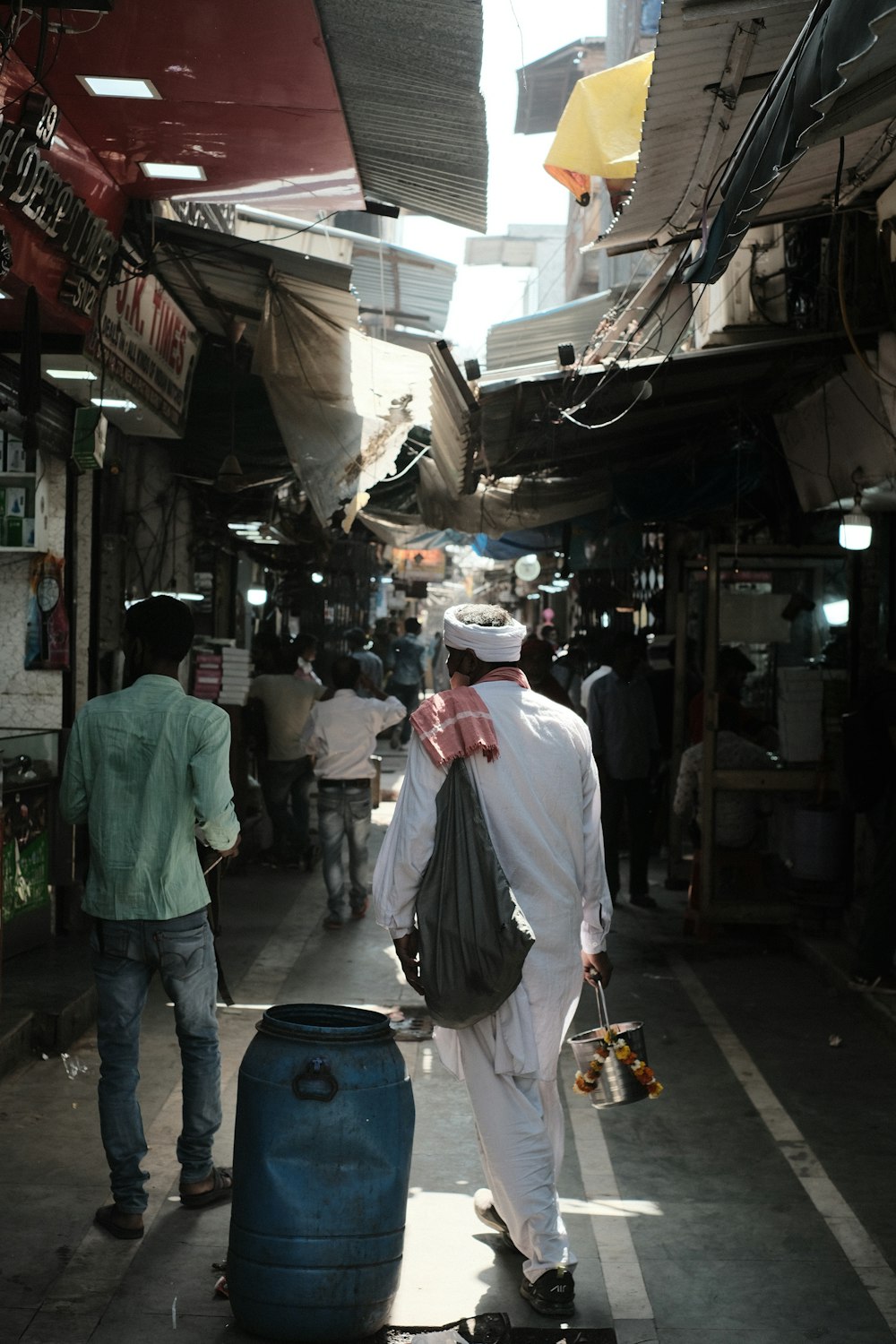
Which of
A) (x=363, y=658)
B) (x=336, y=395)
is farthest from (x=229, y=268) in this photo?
(x=363, y=658)

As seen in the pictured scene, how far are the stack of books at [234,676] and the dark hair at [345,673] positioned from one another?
2.55 meters

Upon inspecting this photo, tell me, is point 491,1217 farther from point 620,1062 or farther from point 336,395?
point 336,395

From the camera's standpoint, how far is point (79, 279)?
691 cm

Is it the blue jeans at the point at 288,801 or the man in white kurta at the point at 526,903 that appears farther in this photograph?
the blue jeans at the point at 288,801

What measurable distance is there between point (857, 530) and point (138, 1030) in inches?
237

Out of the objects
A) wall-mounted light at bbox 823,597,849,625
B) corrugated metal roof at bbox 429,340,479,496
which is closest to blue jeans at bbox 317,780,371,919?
corrugated metal roof at bbox 429,340,479,496

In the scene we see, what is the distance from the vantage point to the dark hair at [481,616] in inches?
180

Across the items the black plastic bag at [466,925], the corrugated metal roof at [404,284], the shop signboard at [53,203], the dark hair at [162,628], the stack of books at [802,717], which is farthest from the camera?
the corrugated metal roof at [404,284]

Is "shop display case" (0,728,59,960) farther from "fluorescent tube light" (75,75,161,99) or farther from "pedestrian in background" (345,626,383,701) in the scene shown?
"fluorescent tube light" (75,75,161,99)

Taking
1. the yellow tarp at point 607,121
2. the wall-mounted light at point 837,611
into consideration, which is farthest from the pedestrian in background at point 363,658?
the yellow tarp at point 607,121

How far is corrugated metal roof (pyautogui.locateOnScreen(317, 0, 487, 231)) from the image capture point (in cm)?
552

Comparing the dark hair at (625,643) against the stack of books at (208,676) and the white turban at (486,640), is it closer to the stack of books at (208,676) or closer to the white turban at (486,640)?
the stack of books at (208,676)

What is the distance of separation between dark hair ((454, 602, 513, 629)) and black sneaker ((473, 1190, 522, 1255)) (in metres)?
1.91

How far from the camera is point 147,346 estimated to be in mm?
8938
